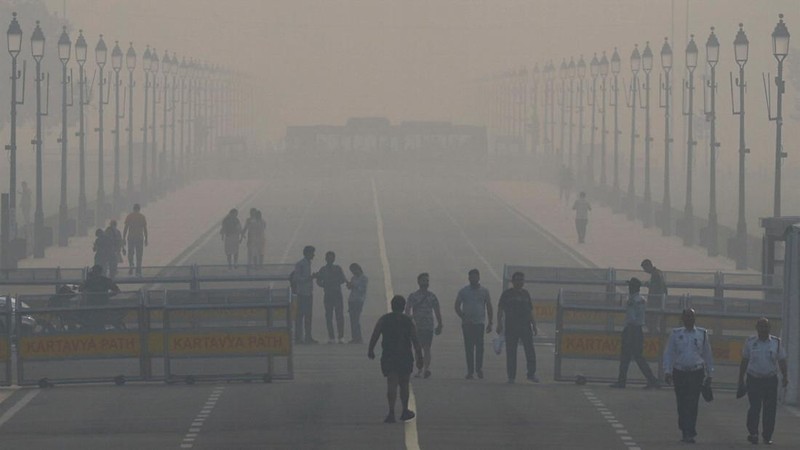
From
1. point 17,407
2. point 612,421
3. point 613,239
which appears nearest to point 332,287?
point 17,407

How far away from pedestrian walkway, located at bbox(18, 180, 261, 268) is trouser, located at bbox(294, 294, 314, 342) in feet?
63.7

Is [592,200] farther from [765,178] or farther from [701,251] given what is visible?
[765,178]

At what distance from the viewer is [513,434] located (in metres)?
24.6

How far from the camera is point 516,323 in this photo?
98.8 feet

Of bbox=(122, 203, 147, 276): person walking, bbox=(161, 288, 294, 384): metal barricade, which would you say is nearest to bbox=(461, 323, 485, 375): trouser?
bbox=(161, 288, 294, 384): metal barricade

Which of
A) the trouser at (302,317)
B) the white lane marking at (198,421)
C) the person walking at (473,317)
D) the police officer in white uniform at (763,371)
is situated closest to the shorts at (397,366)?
the white lane marking at (198,421)

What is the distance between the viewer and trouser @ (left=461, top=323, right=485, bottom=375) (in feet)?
99.6

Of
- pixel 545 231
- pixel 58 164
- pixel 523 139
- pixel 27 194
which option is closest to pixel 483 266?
pixel 545 231

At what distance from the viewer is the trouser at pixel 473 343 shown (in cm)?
3036

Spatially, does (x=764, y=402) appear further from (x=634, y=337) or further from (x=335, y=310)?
(x=335, y=310)

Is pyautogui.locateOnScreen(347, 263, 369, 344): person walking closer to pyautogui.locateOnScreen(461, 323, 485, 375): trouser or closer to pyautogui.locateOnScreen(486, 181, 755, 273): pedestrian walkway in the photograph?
pyautogui.locateOnScreen(461, 323, 485, 375): trouser

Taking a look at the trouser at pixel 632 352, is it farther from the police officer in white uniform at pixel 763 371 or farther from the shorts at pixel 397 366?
the police officer in white uniform at pixel 763 371

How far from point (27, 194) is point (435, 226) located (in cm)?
1316

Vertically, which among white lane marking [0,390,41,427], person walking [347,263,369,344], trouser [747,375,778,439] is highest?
person walking [347,263,369,344]
